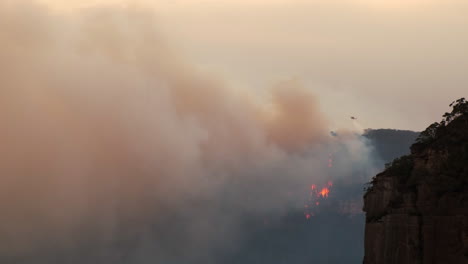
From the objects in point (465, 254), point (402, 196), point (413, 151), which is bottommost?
point (465, 254)

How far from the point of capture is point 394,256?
80.8 meters

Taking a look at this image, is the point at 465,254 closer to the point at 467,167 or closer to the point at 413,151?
A: the point at 467,167

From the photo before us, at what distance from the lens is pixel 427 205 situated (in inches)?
3098

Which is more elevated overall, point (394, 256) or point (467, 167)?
point (467, 167)

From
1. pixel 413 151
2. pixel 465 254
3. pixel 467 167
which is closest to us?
pixel 465 254

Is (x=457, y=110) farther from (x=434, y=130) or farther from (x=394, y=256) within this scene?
(x=394, y=256)

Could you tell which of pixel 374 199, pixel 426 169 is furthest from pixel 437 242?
pixel 374 199

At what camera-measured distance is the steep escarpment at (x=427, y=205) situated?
7544 cm

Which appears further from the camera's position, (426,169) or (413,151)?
(413,151)

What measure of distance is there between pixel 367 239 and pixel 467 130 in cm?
1610

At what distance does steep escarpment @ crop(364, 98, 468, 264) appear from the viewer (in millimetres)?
75438

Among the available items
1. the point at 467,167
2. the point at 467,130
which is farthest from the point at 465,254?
the point at 467,130

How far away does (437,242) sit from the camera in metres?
76.4

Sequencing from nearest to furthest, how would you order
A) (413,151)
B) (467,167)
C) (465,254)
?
(465,254) < (467,167) < (413,151)
